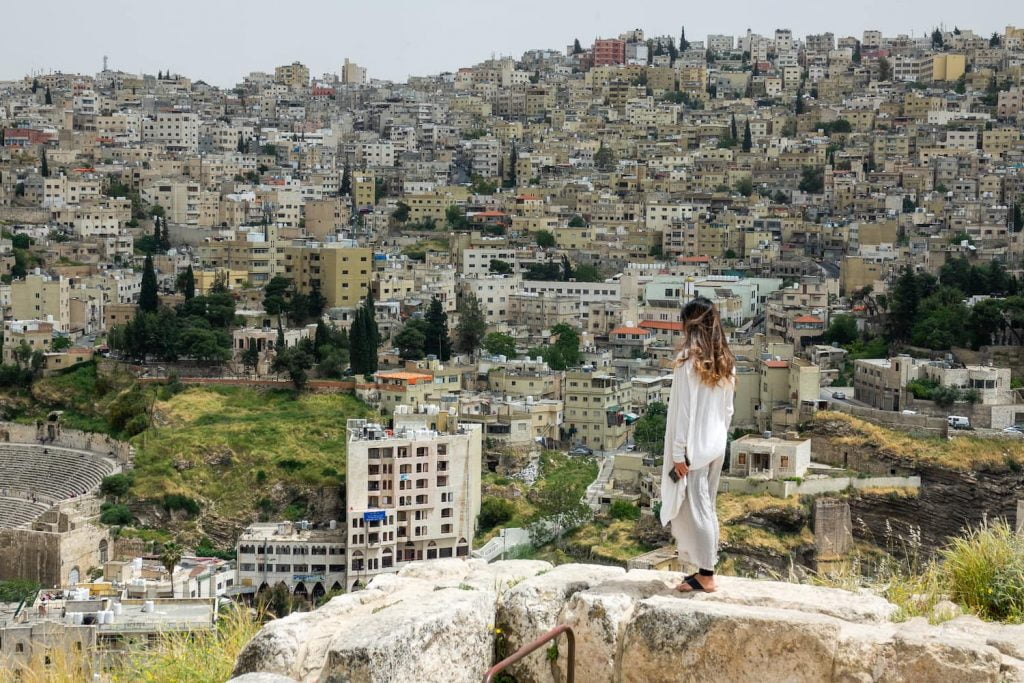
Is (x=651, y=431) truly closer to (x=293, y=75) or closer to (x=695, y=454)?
(x=695, y=454)

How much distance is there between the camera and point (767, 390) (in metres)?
29.2

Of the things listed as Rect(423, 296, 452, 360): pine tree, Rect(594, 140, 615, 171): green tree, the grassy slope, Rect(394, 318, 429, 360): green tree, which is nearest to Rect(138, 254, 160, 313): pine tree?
the grassy slope

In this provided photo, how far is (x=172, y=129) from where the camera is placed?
6431cm

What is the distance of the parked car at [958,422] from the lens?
2744 centimetres

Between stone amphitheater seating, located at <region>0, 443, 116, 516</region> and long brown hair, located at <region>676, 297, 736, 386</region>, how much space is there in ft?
76.2

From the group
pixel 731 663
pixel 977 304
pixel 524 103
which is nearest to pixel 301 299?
pixel 977 304

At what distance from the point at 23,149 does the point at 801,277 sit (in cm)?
2623

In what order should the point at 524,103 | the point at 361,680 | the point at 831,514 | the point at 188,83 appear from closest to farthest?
the point at 361,680 → the point at 831,514 → the point at 524,103 → the point at 188,83

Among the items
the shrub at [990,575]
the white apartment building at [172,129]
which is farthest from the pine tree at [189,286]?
the shrub at [990,575]

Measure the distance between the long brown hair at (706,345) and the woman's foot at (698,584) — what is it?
0.61 metres

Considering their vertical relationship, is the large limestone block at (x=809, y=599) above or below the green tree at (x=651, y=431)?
above

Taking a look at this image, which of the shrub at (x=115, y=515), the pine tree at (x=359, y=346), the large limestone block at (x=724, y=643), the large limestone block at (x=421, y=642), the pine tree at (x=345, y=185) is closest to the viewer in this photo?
the large limestone block at (x=421, y=642)

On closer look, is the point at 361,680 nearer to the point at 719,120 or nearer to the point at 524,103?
the point at 719,120

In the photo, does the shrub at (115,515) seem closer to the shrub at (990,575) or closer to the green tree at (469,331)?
the green tree at (469,331)
